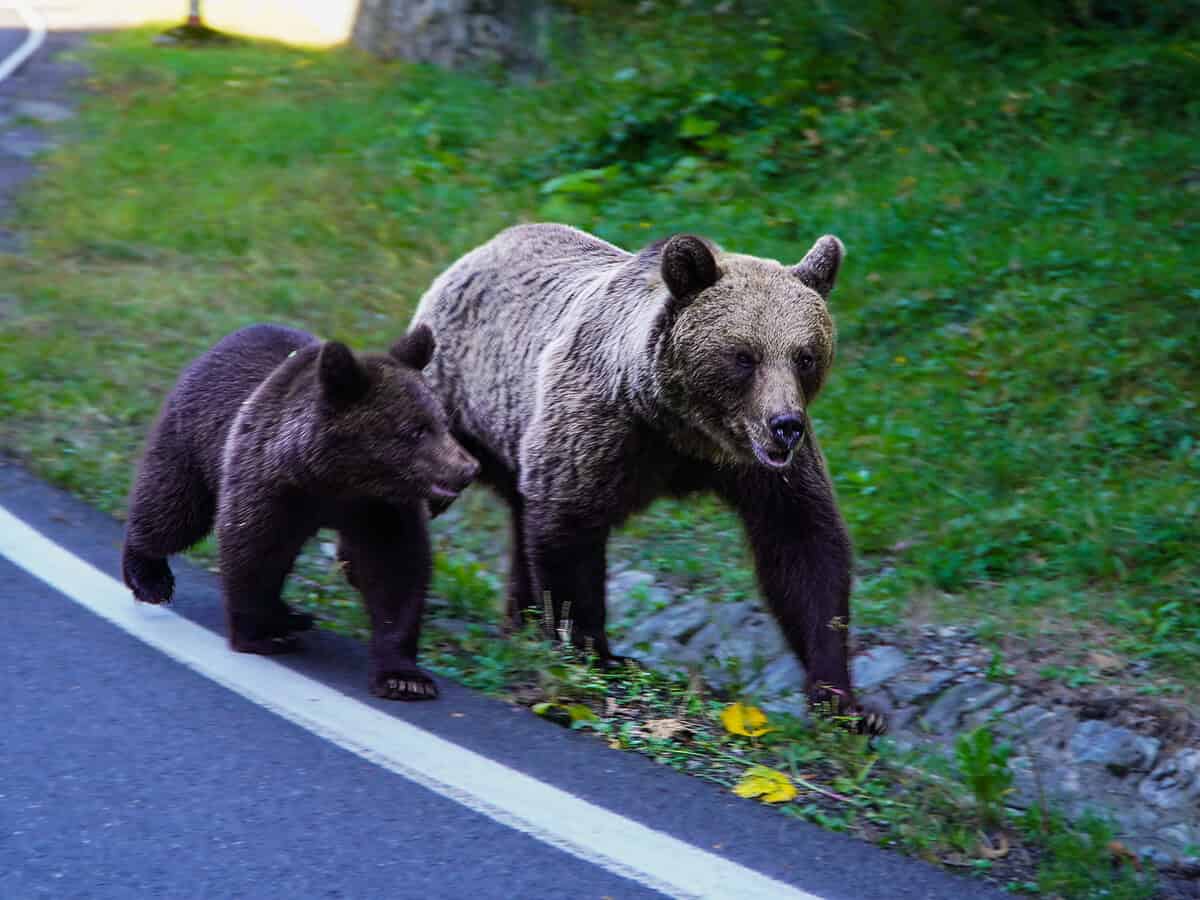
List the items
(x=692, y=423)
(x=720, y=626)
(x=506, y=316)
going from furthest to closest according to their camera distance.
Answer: (x=506, y=316)
(x=720, y=626)
(x=692, y=423)

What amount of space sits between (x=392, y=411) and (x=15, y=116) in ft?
46.1

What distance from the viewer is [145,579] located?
18.8 ft

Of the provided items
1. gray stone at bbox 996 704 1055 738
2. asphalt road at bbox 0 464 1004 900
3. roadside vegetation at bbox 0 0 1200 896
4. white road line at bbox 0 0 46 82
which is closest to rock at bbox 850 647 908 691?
roadside vegetation at bbox 0 0 1200 896

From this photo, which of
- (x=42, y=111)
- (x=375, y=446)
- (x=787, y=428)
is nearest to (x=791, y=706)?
(x=787, y=428)

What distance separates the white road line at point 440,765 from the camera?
367 cm

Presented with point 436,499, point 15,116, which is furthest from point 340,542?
point 15,116

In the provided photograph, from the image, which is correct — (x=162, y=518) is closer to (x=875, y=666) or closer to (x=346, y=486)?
(x=346, y=486)

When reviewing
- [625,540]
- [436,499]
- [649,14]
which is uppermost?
[649,14]

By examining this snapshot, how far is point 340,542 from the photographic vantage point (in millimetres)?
6180

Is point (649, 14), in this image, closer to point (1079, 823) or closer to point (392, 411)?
point (392, 411)

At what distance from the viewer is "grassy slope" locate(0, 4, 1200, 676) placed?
6773 mm

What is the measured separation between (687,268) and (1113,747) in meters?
2.16

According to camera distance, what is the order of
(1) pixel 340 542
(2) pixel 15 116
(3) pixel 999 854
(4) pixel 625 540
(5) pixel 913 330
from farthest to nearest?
(2) pixel 15 116, (5) pixel 913 330, (4) pixel 625 540, (1) pixel 340 542, (3) pixel 999 854

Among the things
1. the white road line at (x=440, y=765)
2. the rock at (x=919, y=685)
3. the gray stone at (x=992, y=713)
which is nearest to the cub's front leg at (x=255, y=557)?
the white road line at (x=440, y=765)
